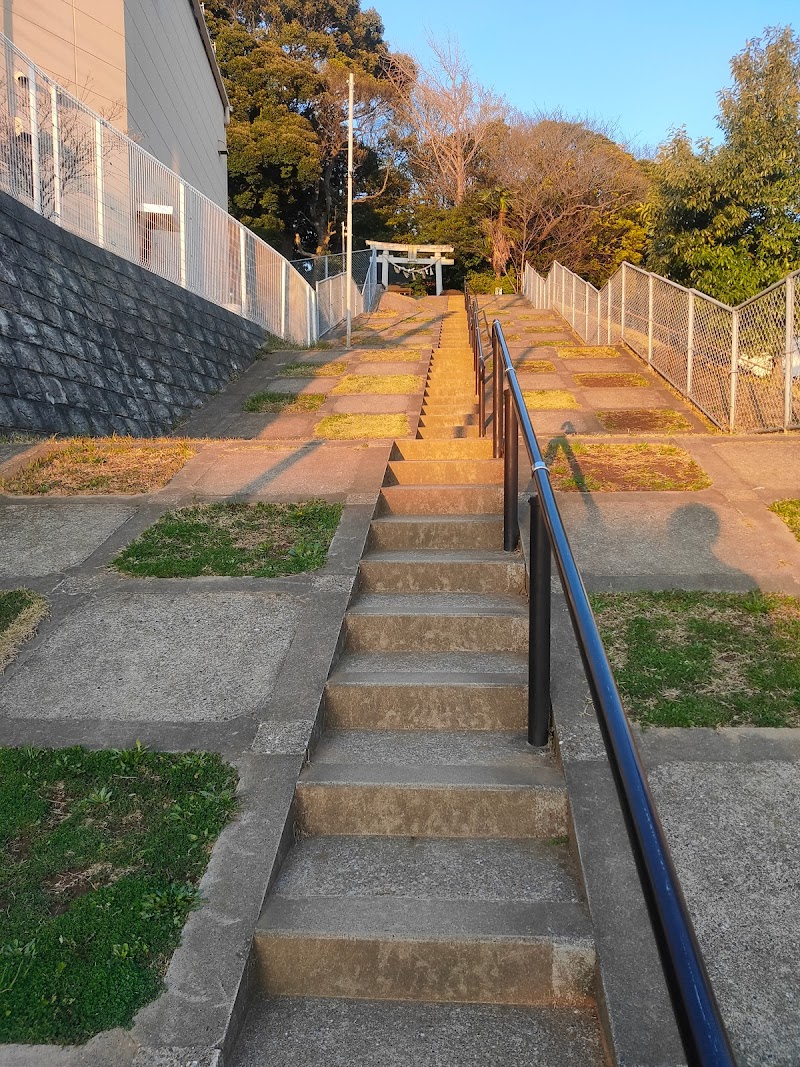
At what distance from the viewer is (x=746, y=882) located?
2.38 m

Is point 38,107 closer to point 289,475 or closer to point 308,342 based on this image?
point 289,475

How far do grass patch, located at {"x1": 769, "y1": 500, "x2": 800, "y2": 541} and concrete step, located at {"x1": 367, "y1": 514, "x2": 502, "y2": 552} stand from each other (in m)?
1.73

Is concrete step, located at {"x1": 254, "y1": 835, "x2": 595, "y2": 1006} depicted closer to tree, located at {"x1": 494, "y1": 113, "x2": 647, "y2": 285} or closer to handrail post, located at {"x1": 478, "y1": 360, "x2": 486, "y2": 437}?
handrail post, located at {"x1": 478, "y1": 360, "x2": 486, "y2": 437}

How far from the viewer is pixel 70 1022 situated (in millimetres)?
1988

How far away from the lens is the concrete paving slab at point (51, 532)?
458cm

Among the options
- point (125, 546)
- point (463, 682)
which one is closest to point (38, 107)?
point (125, 546)

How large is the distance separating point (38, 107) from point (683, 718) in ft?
26.5

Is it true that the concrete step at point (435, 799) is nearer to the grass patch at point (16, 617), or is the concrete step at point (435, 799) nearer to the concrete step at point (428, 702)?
the concrete step at point (428, 702)

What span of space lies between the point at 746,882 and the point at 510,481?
7.34 feet

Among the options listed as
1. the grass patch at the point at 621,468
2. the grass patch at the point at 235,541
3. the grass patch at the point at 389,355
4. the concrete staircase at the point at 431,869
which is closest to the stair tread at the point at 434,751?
the concrete staircase at the point at 431,869

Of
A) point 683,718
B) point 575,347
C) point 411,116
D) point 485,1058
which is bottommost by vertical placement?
point 485,1058

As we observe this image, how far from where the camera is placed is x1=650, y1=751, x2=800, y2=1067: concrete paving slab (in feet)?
6.53

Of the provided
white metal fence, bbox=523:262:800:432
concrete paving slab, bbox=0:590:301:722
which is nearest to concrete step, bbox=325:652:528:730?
concrete paving slab, bbox=0:590:301:722

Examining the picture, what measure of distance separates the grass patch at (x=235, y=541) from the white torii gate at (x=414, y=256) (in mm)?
26747
